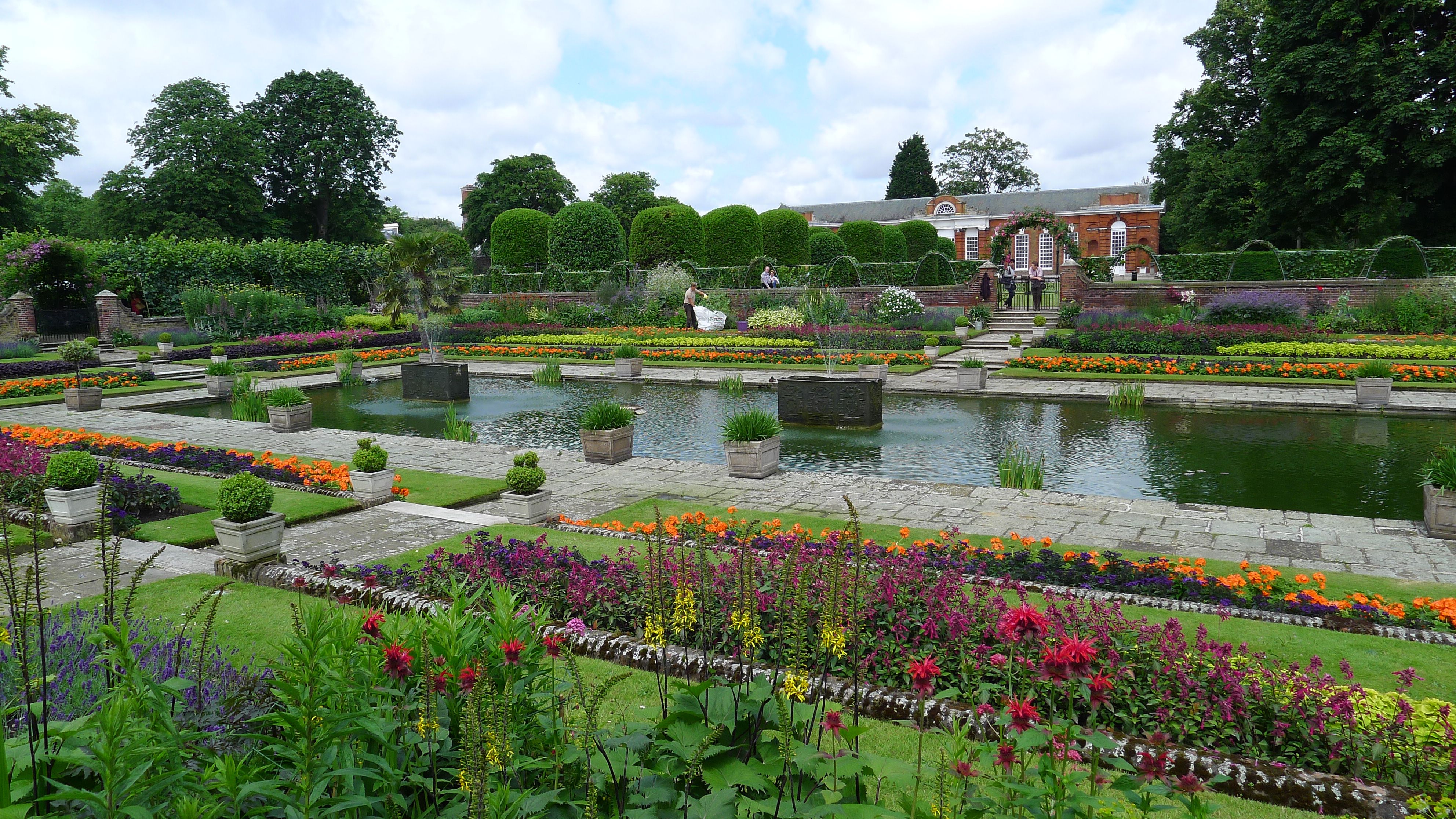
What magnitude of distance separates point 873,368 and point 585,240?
21047 mm

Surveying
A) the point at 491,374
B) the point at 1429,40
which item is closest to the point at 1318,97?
the point at 1429,40

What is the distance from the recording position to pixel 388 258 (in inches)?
1318

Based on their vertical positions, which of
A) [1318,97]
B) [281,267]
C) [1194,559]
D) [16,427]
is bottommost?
[1194,559]

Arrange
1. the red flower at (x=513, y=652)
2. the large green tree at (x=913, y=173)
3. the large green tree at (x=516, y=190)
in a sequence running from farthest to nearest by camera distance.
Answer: the large green tree at (x=913, y=173)
the large green tree at (x=516, y=190)
the red flower at (x=513, y=652)

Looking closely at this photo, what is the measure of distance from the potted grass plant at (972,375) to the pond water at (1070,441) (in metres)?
0.35

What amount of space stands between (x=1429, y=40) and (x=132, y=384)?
38.0 m

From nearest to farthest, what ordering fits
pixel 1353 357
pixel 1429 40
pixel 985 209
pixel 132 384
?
1. pixel 1353 357
2. pixel 132 384
3. pixel 1429 40
4. pixel 985 209

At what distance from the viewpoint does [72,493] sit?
291 inches

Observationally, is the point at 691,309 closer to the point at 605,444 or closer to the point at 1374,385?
the point at 605,444

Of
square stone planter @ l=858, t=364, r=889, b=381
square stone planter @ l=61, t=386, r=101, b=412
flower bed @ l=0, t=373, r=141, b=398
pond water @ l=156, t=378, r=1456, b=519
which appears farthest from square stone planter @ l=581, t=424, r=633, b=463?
flower bed @ l=0, t=373, r=141, b=398

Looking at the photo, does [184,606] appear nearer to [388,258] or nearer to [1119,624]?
[1119,624]

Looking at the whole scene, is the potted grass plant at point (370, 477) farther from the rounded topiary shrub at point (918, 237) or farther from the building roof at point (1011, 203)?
the building roof at point (1011, 203)

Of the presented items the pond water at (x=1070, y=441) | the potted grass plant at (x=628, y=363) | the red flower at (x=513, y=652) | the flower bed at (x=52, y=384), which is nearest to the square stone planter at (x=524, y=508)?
the pond water at (x=1070, y=441)

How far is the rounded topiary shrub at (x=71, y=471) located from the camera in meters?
7.38
